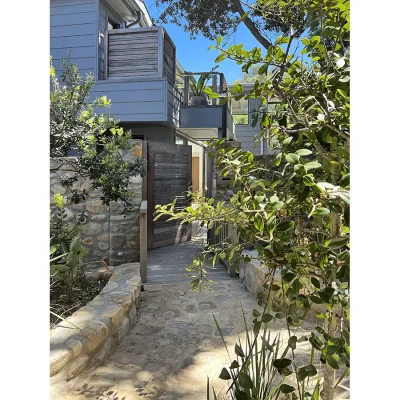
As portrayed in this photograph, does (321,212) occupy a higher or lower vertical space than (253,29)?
lower

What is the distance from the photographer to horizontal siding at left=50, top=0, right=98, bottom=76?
702 centimetres

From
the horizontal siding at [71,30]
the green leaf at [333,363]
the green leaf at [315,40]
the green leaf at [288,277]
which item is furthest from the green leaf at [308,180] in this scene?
the horizontal siding at [71,30]

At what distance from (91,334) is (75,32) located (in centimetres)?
674

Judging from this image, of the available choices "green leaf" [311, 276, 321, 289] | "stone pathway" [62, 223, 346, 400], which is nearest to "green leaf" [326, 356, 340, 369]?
"green leaf" [311, 276, 321, 289]

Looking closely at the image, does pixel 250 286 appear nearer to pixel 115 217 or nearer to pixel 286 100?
pixel 115 217

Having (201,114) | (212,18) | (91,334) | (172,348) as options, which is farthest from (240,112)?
(91,334)

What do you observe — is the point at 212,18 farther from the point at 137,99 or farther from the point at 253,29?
the point at 137,99

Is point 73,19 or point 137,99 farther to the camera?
A: point 73,19

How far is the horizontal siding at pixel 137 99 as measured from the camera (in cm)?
692

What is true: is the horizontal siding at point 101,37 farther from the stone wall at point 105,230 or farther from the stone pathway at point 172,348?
the stone pathway at point 172,348

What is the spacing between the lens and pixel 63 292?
3.05m

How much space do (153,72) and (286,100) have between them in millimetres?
6448

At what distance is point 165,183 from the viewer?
6.38 m
